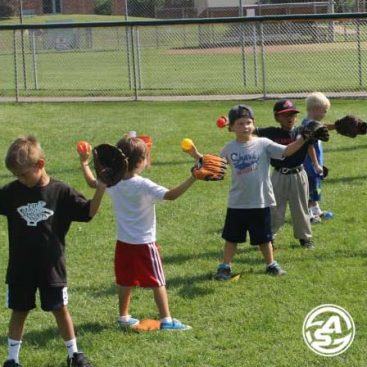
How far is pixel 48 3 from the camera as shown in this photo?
4459 cm

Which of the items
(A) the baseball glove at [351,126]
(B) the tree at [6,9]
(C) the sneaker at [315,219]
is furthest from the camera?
(B) the tree at [6,9]

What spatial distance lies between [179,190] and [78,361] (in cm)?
116

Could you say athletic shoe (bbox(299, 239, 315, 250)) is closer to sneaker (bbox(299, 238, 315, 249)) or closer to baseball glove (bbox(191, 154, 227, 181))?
sneaker (bbox(299, 238, 315, 249))

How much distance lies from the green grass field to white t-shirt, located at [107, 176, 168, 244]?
0.63 m

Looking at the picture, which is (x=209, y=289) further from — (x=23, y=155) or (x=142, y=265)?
(x=23, y=155)

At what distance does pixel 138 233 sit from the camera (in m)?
5.21

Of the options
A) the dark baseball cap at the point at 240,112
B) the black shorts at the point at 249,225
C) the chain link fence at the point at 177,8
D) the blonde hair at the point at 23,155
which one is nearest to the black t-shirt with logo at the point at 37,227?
the blonde hair at the point at 23,155

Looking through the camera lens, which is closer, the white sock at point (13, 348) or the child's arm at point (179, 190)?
the white sock at point (13, 348)

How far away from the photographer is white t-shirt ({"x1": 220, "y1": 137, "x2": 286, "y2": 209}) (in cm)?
621

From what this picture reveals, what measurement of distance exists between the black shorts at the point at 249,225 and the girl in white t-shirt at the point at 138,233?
3.99 ft

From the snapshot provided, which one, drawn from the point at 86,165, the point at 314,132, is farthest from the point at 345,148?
the point at 86,165

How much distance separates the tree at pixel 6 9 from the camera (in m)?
35.3

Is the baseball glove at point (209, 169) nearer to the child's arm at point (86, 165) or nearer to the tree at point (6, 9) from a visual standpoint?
the child's arm at point (86, 165)

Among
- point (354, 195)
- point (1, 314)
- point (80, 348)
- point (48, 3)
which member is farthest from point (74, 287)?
point (48, 3)
